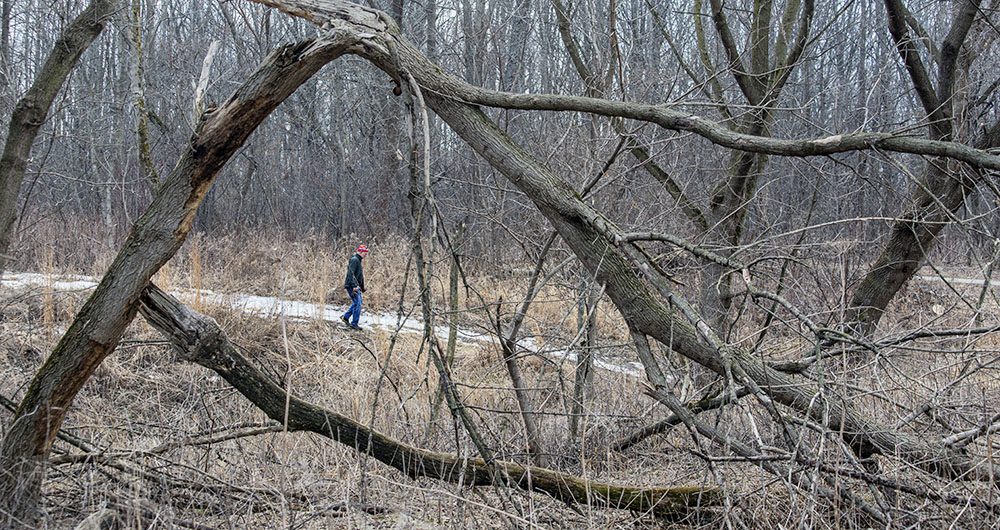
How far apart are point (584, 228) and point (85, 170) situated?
53.9 ft

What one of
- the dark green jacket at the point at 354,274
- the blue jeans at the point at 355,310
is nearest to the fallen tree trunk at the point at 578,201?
the blue jeans at the point at 355,310

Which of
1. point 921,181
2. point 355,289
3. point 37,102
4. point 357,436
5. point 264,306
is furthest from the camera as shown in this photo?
point 355,289

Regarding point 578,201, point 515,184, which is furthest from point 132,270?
point 578,201

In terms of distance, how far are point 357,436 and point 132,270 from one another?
1.35 meters

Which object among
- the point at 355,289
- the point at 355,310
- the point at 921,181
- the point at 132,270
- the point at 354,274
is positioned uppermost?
the point at 921,181

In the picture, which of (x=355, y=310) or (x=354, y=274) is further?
(x=354, y=274)

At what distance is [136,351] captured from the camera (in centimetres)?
729

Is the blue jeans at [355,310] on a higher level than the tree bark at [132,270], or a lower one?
lower

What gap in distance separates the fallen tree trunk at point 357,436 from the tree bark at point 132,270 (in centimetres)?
17

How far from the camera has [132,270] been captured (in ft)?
9.23

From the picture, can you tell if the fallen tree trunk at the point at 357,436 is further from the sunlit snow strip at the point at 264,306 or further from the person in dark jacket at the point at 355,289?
the person in dark jacket at the point at 355,289

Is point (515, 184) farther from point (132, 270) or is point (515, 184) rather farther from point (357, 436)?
point (132, 270)

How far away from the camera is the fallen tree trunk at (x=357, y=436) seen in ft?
9.91

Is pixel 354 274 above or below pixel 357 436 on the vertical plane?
above
